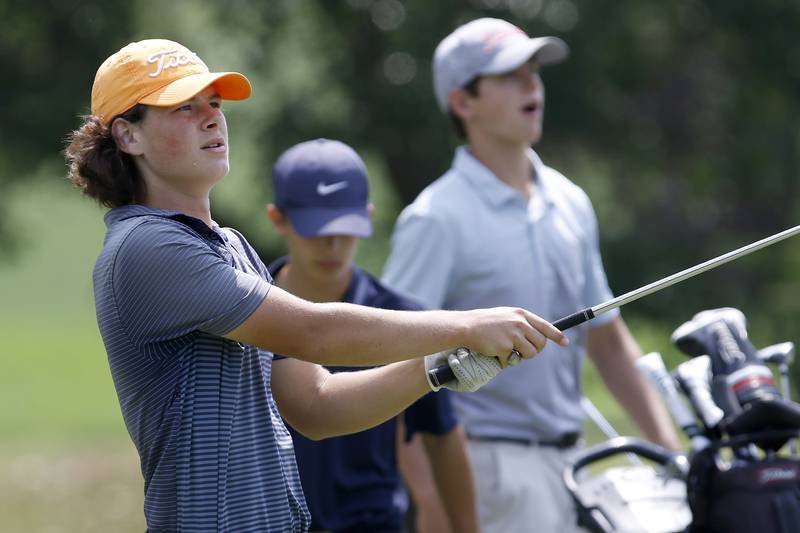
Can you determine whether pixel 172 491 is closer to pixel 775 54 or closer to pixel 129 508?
pixel 775 54

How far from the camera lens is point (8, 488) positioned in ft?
46.1

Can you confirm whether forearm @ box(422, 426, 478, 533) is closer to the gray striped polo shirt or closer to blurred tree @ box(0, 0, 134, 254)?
the gray striped polo shirt

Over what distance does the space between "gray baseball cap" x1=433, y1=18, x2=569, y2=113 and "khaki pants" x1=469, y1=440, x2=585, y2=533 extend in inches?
53.4

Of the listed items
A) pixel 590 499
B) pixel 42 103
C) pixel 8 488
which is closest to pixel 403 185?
pixel 42 103

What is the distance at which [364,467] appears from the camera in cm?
458

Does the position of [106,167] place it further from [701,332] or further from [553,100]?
[553,100]

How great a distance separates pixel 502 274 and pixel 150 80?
2110mm

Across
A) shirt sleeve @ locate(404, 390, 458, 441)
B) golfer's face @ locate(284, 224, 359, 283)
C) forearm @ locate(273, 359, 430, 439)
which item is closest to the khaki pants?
shirt sleeve @ locate(404, 390, 458, 441)

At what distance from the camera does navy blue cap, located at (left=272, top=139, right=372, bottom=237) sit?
480 centimetres

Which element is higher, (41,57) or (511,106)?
(41,57)

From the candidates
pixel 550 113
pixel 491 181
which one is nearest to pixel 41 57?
pixel 550 113

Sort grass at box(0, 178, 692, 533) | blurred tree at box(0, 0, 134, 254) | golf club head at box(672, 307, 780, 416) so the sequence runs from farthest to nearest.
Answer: grass at box(0, 178, 692, 533), blurred tree at box(0, 0, 134, 254), golf club head at box(672, 307, 780, 416)

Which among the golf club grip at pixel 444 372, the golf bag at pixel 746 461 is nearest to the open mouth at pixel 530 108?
the golf bag at pixel 746 461

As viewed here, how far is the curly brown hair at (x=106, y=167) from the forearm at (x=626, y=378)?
261cm
